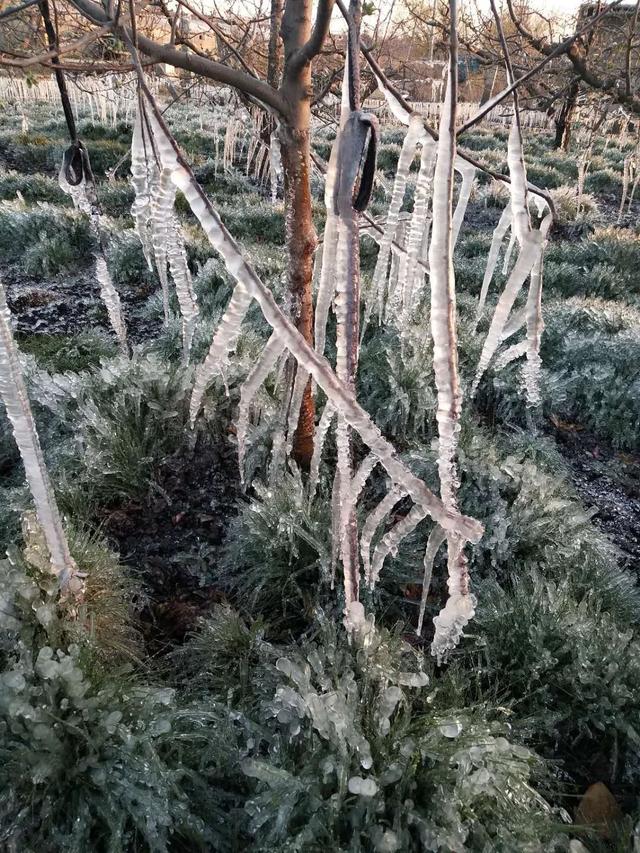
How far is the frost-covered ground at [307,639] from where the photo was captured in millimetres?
1122

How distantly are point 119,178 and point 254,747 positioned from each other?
8.60 meters

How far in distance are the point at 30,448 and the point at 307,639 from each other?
101cm

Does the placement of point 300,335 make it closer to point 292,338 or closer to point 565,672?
point 292,338

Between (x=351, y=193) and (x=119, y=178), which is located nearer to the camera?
(x=351, y=193)

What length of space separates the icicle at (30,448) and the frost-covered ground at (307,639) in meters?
0.12

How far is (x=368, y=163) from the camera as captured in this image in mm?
790

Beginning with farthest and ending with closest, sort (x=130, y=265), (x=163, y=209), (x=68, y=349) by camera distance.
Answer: (x=130, y=265) → (x=68, y=349) → (x=163, y=209)

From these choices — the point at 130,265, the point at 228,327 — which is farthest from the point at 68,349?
the point at 228,327

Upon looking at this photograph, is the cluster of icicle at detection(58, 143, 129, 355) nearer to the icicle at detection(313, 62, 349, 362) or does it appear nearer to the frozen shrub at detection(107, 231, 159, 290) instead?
the icicle at detection(313, 62, 349, 362)

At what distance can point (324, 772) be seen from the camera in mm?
1155

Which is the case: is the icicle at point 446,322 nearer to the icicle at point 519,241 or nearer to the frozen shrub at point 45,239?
the icicle at point 519,241

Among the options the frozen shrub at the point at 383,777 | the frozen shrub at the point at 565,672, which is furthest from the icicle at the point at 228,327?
the frozen shrub at the point at 565,672

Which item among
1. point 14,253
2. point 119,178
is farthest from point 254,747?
point 119,178

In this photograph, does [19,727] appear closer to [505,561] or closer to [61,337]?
[505,561]
